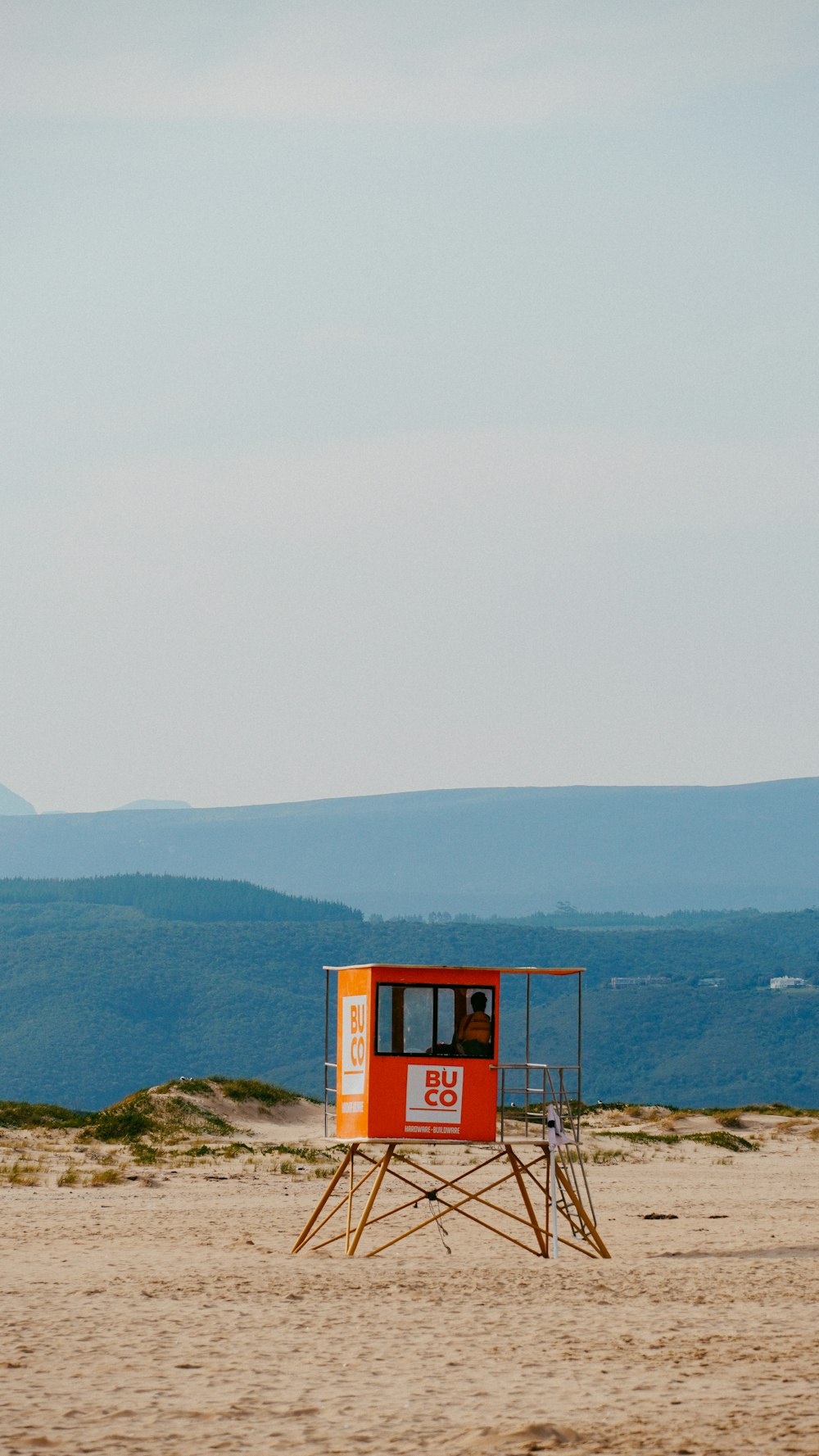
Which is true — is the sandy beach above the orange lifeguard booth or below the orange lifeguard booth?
below

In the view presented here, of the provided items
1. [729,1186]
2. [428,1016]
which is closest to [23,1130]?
[729,1186]

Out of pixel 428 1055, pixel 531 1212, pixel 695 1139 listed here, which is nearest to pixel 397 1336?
pixel 531 1212

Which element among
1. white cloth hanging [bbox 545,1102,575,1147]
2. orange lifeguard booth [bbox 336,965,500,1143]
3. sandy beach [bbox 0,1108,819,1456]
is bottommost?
sandy beach [bbox 0,1108,819,1456]

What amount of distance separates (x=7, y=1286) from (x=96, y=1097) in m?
182

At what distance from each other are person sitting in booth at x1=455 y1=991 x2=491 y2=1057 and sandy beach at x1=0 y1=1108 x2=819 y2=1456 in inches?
101

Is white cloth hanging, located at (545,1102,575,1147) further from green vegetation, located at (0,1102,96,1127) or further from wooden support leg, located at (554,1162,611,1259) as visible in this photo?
green vegetation, located at (0,1102,96,1127)

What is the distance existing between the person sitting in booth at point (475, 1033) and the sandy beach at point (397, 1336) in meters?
2.55

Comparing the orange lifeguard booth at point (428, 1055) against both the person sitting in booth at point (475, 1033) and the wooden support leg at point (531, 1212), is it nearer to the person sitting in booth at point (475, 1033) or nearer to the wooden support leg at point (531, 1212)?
the person sitting in booth at point (475, 1033)

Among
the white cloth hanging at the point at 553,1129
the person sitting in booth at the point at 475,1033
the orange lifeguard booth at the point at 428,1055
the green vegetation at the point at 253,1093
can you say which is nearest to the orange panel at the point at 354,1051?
the orange lifeguard booth at the point at 428,1055

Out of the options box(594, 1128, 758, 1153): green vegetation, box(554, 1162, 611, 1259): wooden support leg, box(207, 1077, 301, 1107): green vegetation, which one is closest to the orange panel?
box(554, 1162, 611, 1259): wooden support leg

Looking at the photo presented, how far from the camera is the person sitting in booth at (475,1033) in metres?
23.2

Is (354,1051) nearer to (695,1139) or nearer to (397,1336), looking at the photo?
(397,1336)

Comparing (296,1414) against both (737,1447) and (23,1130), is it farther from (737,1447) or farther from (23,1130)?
(23,1130)

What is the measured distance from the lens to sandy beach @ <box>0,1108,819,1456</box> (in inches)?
509
